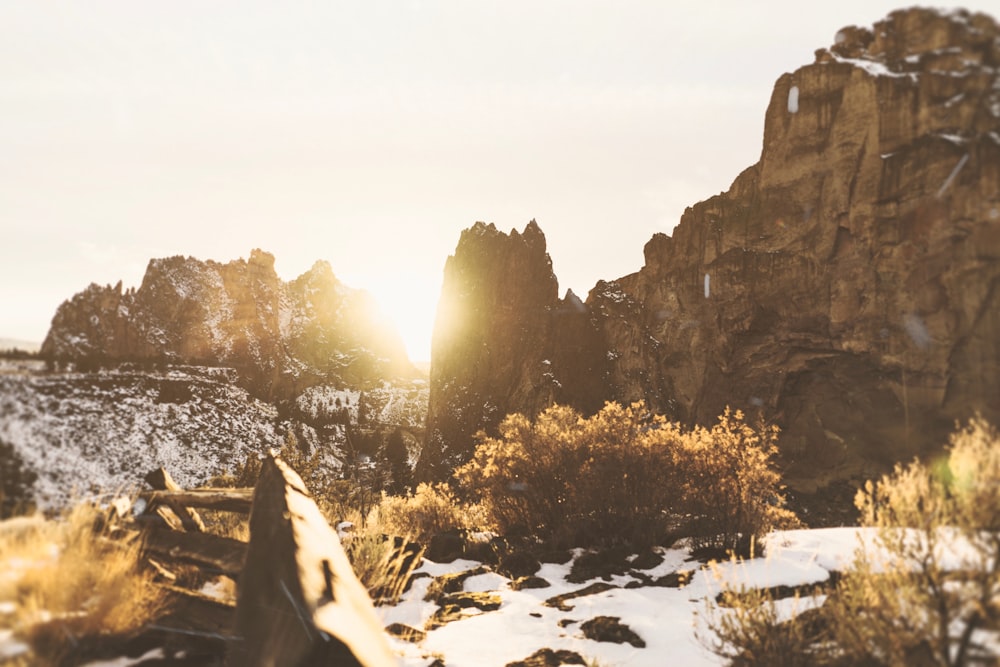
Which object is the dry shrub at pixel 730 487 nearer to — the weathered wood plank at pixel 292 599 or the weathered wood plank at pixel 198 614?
→ the weathered wood plank at pixel 292 599

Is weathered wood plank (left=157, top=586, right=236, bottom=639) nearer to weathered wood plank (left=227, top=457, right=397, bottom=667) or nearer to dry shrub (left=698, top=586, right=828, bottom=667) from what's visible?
weathered wood plank (left=227, top=457, right=397, bottom=667)

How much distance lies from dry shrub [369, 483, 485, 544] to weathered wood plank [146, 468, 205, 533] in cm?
595

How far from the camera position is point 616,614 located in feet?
22.0

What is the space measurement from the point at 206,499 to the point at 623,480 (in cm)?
797

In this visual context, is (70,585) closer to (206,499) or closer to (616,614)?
(206,499)

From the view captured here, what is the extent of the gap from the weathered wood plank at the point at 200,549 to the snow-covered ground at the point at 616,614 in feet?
6.46

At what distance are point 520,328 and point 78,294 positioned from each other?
8222cm

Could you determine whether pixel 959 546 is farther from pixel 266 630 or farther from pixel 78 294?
pixel 78 294

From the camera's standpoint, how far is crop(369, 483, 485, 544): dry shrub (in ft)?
39.8

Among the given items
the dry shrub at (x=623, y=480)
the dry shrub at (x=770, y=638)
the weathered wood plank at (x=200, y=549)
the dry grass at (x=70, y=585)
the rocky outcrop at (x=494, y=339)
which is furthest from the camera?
the rocky outcrop at (x=494, y=339)

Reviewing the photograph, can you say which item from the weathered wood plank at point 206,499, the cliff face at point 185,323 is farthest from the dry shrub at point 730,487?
the cliff face at point 185,323

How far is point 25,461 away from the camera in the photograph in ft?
11.1

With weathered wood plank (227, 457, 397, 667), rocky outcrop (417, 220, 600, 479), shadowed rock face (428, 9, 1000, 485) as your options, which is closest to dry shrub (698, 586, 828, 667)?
shadowed rock face (428, 9, 1000, 485)

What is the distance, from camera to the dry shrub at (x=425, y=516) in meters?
12.1
